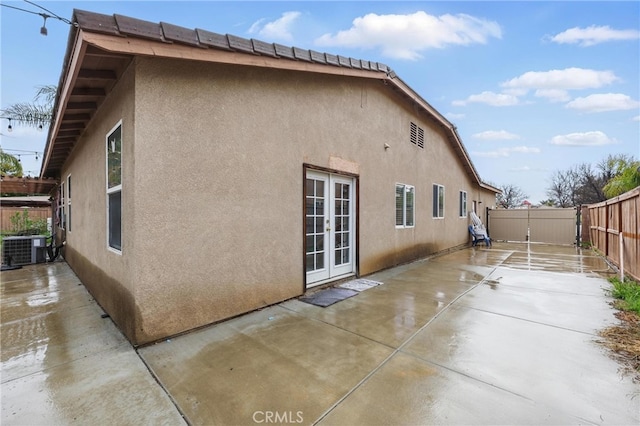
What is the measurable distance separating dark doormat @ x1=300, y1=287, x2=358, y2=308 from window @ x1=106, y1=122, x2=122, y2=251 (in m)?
2.91

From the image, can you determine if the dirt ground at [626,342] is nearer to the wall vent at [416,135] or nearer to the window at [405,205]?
the window at [405,205]

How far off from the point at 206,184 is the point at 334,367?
2646mm

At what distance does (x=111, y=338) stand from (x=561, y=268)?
1014cm

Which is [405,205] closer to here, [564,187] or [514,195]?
[564,187]

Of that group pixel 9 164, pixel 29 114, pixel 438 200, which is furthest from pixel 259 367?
pixel 9 164

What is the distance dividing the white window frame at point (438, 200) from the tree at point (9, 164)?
21062 mm

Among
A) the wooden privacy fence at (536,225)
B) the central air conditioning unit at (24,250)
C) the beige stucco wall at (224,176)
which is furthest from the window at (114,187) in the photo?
the wooden privacy fence at (536,225)

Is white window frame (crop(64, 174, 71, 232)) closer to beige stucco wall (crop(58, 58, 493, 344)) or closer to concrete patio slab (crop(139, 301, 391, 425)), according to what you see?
beige stucco wall (crop(58, 58, 493, 344))

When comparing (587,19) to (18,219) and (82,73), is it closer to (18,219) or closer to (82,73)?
(82,73)

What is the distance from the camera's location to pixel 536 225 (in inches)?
577

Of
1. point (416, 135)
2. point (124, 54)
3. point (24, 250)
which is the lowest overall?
point (24, 250)

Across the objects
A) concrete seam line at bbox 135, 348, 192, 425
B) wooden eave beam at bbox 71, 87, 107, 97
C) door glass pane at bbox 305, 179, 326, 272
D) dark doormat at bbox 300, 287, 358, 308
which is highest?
wooden eave beam at bbox 71, 87, 107, 97

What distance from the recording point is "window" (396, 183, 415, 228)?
7.96m

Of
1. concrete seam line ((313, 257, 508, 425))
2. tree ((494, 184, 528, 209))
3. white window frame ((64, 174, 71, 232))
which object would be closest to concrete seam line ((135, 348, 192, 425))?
concrete seam line ((313, 257, 508, 425))
